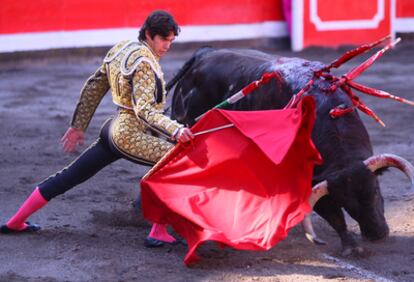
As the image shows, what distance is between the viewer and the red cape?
129 inches

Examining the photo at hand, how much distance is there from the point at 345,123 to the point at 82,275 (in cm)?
115

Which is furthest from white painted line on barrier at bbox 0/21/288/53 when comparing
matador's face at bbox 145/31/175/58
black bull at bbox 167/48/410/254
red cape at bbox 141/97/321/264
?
red cape at bbox 141/97/321/264

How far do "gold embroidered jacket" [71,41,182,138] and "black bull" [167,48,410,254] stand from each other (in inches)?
25.2

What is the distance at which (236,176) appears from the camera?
3357mm

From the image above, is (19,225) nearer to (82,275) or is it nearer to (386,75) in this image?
(82,275)

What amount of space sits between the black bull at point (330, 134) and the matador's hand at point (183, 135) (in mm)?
551

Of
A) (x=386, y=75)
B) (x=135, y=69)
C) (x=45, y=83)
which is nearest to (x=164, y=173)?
(x=135, y=69)

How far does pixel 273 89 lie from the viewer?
13.0 feet

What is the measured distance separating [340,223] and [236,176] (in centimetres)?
46

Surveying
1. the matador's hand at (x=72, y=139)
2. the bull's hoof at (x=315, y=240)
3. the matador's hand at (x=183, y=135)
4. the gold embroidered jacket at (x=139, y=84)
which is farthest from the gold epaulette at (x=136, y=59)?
the bull's hoof at (x=315, y=240)

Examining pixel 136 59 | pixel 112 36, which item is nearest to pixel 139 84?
pixel 136 59

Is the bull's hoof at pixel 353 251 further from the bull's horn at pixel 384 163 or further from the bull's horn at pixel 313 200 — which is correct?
the bull's horn at pixel 384 163

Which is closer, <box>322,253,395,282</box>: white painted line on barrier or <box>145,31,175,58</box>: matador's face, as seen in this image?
<box>322,253,395,282</box>: white painted line on barrier

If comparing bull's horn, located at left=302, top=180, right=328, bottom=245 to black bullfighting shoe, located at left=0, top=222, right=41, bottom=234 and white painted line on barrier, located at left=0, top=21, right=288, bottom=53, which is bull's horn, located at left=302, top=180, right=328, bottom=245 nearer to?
black bullfighting shoe, located at left=0, top=222, right=41, bottom=234
